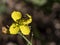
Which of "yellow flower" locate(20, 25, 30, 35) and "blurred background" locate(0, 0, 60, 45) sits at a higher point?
"yellow flower" locate(20, 25, 30, 35)

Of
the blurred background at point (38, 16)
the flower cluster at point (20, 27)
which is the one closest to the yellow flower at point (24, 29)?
the flower cluster at point (20, 27)

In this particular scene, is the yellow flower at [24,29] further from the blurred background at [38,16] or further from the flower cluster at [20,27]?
the blurred background at [38,16]

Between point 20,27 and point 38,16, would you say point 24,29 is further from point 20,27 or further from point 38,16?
point 38,16

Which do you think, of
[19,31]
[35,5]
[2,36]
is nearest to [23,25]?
[19,31]

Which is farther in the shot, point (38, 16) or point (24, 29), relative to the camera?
point (38, 16)

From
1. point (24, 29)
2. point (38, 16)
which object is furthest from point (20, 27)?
point (38, 16)

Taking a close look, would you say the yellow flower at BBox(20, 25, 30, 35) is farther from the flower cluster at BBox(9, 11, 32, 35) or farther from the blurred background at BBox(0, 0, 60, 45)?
the blurred background at BBox(0, 0, 60, 45)

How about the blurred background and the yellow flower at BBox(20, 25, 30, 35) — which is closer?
the yellow flower at BBox(20, 25, 30, 35)

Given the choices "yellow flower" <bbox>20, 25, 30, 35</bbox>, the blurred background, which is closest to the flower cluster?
"yellow flower" <bbox>20, 25, 30, 35</bbox>

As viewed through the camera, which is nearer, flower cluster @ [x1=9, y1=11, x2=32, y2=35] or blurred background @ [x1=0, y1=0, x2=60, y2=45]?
flower cluster @ [x1=9, y1=11, x2=32, y2=35]
